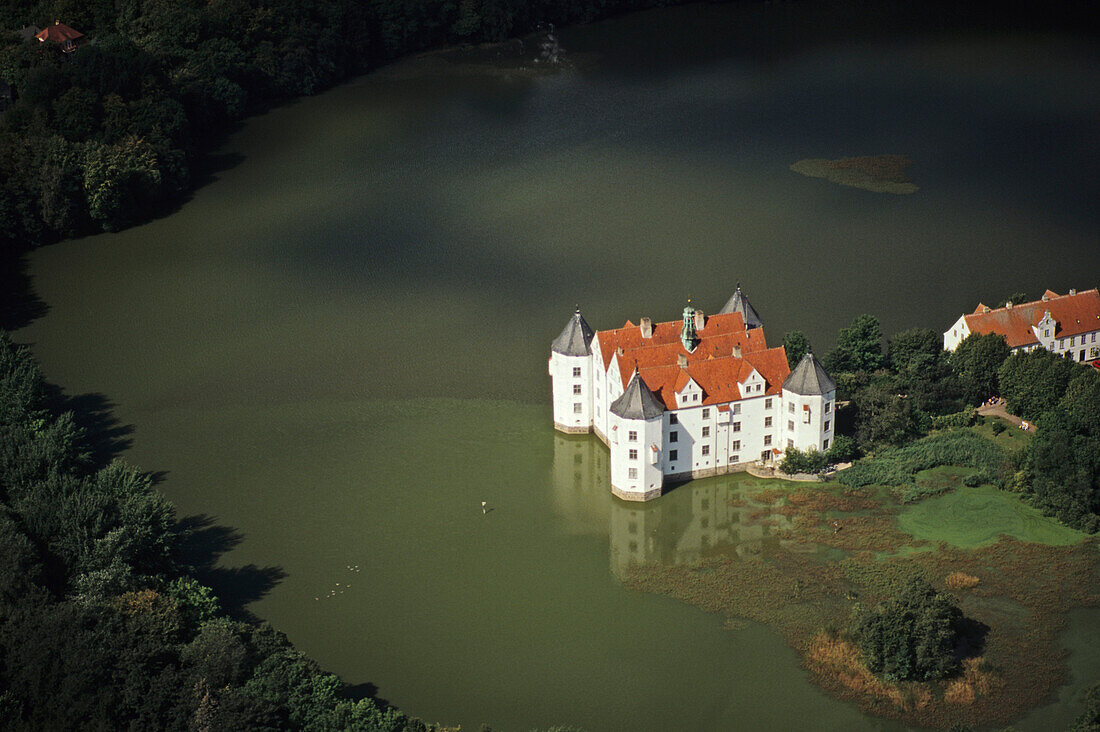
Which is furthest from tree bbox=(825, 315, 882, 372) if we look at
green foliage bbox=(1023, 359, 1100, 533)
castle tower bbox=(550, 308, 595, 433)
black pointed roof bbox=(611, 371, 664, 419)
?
black pointed roof bbox=(611, 371, 664, 419)

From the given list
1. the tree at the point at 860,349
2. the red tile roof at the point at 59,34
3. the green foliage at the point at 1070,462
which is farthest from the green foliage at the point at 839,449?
the red tile roof at the point at 59,34

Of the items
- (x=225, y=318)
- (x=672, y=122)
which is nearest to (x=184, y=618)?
(x=225, y=318)

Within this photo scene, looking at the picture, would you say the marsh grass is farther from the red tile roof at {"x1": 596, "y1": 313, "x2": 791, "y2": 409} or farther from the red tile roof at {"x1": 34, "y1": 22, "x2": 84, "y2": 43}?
the red tile roof at {"x1": 34, "y1": 22, "x2": 84, "y2": 43}

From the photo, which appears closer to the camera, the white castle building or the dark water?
the dark water

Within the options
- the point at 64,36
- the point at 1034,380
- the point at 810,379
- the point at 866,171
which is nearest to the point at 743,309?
→ the point at 810,379

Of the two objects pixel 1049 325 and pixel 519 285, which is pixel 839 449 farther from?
pixel 519 285

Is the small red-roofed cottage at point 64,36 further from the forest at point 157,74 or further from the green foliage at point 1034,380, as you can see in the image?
the green foliage at point 1034,380
